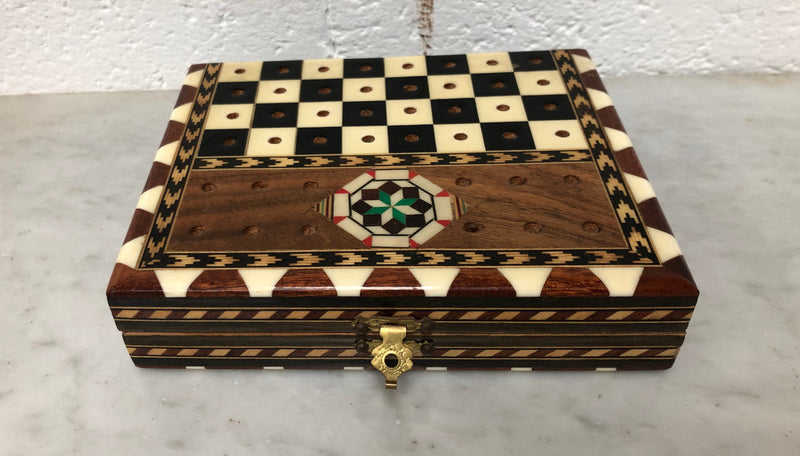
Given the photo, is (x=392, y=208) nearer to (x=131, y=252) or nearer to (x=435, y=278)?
(x=435, y=278)

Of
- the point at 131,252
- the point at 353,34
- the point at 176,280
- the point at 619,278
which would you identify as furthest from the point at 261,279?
the point at 353,34

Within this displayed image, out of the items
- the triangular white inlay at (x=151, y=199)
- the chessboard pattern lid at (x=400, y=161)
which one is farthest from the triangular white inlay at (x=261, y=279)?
the triangular white inlay at (x=151, y=199)

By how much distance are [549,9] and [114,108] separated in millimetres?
1413

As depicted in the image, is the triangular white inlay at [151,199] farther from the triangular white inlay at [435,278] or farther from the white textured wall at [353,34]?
the white textured wall at [353,34]

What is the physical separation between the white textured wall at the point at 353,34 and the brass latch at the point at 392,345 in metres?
1.22

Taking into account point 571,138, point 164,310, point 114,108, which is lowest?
point 114,108

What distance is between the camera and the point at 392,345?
1429mm

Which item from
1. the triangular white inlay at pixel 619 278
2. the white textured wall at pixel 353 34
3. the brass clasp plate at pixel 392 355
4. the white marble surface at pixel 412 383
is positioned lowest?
the white marble surface at pixel 412 383

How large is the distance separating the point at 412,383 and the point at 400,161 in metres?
0.49

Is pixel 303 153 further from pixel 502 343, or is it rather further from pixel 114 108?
pixel 114 108

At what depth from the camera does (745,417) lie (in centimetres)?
141

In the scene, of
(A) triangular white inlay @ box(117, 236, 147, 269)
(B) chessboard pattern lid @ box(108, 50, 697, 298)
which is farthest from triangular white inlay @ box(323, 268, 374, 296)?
(A) triangular white inlay @ box(117, 236, 147, 269)

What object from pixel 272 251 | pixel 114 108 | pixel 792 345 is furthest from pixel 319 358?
pixel 114 108

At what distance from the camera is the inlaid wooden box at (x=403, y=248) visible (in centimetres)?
136
